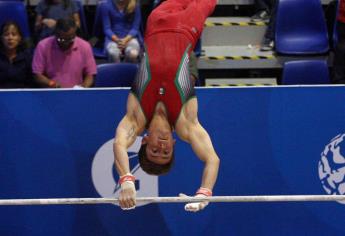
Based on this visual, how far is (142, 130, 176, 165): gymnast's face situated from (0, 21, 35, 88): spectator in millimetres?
2492

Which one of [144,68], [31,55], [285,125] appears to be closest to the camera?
[144,68]

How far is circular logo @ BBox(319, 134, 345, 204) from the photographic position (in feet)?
19.1

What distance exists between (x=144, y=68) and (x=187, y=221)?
1.41m

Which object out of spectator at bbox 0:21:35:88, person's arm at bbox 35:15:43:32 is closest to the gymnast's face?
spectator at bbox 0:21:35:88

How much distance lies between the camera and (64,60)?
7164 mm

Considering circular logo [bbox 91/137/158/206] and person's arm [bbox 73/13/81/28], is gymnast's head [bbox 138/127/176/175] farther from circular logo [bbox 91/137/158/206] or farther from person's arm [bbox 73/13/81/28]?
person's arm [bbox 73/13/81/28]

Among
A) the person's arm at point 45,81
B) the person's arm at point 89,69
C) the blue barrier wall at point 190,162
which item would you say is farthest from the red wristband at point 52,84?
the blue barrier wall at point 190,162

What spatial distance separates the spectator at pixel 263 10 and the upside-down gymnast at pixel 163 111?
10.5 feet

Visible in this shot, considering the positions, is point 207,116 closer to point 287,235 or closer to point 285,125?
point 285,125

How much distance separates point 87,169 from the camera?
19.3 ft

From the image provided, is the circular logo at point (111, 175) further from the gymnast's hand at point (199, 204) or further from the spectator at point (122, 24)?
the spectator at point (122, 24)

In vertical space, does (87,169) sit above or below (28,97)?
below

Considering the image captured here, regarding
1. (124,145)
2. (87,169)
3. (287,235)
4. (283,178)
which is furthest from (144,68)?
(287,235)

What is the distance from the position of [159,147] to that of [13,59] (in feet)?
8.91
